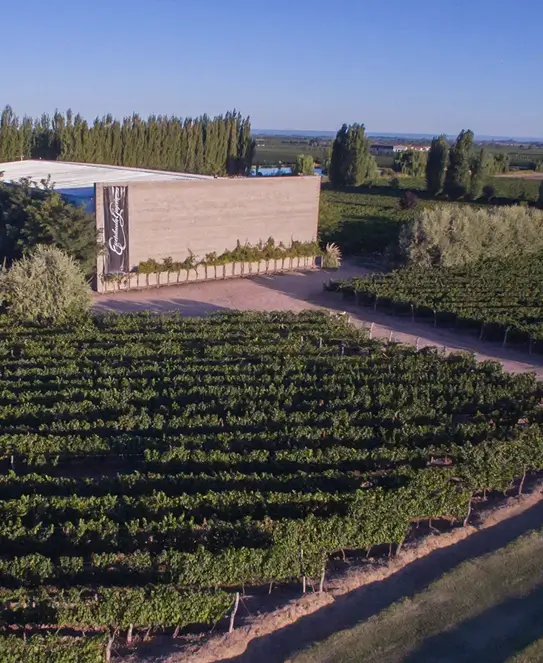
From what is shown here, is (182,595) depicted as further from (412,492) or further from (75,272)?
(75,272)

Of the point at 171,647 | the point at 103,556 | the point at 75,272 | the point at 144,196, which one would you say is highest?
the point at 144,196

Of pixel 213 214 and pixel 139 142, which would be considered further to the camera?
pixel 139 142

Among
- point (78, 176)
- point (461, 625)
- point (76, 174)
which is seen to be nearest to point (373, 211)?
point (76, 174)

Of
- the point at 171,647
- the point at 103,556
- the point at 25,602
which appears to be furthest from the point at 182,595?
the point at 25,602

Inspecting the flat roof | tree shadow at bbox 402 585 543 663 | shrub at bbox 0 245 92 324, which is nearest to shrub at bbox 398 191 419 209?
the flat roof

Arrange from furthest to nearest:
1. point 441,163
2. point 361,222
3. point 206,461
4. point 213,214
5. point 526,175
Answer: point 526,175
point 441,163
point 361,222
point 213,214
point 206,461

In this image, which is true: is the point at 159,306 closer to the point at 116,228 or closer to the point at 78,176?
the point at 116,228

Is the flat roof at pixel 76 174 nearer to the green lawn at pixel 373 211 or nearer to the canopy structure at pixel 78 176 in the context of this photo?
the canopy structure at pixel 78 176
